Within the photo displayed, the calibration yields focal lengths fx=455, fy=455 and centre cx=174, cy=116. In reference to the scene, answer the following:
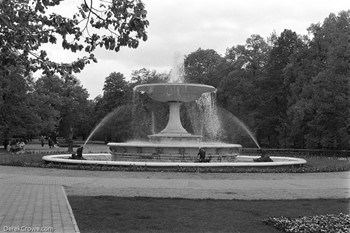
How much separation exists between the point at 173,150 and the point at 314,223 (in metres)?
14.9

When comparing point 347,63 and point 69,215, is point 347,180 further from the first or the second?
point 347,63

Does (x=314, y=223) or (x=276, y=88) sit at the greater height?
(x=276, y=88)

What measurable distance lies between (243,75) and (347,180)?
39794 mm

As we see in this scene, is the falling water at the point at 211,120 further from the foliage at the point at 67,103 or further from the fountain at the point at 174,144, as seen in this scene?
the fountain at the point at 174,144

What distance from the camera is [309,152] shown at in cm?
3953

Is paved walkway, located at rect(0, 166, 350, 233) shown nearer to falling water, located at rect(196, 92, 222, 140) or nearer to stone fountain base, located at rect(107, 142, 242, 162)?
stone fountain base, located at rect(107, 142, 242, 162)

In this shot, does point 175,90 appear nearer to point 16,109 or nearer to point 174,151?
point 174,151

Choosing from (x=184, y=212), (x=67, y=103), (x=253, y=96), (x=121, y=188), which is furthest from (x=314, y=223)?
(x=67, y=103)

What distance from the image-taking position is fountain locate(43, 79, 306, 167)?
68.4ft

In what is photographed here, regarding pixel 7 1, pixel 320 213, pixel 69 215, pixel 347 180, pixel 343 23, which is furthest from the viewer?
pixel 343 23

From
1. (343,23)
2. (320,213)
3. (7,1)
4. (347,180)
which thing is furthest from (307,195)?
(343,23)

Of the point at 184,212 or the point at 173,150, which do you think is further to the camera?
the point at 173,150

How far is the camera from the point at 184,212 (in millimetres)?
9672

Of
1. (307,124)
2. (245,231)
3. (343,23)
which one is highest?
(343,23)
